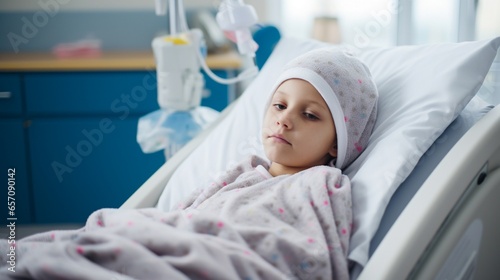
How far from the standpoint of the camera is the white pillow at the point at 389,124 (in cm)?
111

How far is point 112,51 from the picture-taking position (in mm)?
3129

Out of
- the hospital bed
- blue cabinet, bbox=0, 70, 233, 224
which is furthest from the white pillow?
blue cabinet, bbox=0, 70, 233, 224

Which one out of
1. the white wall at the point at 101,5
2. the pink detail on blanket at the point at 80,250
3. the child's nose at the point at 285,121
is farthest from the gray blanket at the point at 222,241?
the white wall at the point at 101,5

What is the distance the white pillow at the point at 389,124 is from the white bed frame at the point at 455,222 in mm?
83

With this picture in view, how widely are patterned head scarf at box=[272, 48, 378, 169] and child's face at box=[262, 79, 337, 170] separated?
2cm

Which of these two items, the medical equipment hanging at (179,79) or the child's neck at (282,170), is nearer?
the child's neck at (282,170)

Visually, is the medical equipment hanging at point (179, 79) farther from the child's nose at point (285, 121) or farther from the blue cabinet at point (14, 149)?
the blue cabinet at point (14, 149)

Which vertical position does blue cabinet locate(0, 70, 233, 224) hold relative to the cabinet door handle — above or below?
below

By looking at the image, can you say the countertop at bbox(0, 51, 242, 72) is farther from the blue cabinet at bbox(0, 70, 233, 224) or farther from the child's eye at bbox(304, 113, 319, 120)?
the child's eye at bbox(304, 113, 319, 120)

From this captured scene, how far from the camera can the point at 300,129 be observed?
1203 mm

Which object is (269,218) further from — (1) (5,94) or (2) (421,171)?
(1) (5,94)

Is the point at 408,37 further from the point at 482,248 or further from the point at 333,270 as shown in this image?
the point at 333,270

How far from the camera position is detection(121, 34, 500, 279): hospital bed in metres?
0.96

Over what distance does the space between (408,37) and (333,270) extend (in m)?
2.17
